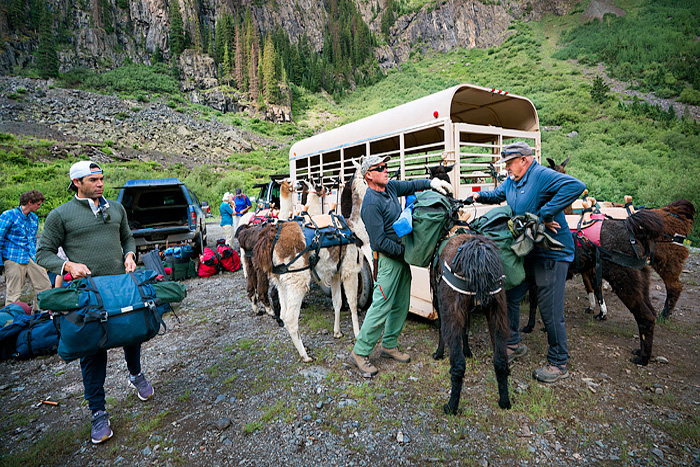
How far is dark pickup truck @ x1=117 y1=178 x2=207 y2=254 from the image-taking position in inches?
337

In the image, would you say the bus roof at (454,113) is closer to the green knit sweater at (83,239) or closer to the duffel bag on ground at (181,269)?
the green knit sweater at (83,239)

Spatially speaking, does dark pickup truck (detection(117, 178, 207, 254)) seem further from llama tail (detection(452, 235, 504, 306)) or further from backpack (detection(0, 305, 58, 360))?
llama tail (detection(452, 235, 504, 306))

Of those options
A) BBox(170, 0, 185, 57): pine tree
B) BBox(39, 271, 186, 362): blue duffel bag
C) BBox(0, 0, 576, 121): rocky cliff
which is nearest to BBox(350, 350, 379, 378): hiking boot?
→ BBox(39, 271, 186, 362): blue duffel bag

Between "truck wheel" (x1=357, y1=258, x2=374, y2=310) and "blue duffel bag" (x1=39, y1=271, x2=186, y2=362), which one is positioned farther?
"truck wheel" (x1=357, y1=258, x2=374, y2=310)

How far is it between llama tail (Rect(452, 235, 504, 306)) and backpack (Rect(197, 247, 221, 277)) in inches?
291

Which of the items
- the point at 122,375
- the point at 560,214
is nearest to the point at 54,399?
the point at 122,375

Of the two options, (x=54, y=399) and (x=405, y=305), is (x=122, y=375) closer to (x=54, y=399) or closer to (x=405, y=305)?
(x=54, y=399)

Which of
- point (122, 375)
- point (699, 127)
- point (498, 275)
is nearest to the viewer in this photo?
point (498, 275)

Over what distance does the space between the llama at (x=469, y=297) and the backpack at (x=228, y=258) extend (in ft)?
23.6

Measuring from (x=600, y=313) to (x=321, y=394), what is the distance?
14.7 ft

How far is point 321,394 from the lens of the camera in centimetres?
325

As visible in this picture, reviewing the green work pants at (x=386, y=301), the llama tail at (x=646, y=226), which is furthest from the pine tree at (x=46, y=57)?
the llama tail at (x=646, y=226)

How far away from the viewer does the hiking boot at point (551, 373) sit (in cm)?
323

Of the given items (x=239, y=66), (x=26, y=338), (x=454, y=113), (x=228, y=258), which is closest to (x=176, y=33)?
(x=239, y=66)
